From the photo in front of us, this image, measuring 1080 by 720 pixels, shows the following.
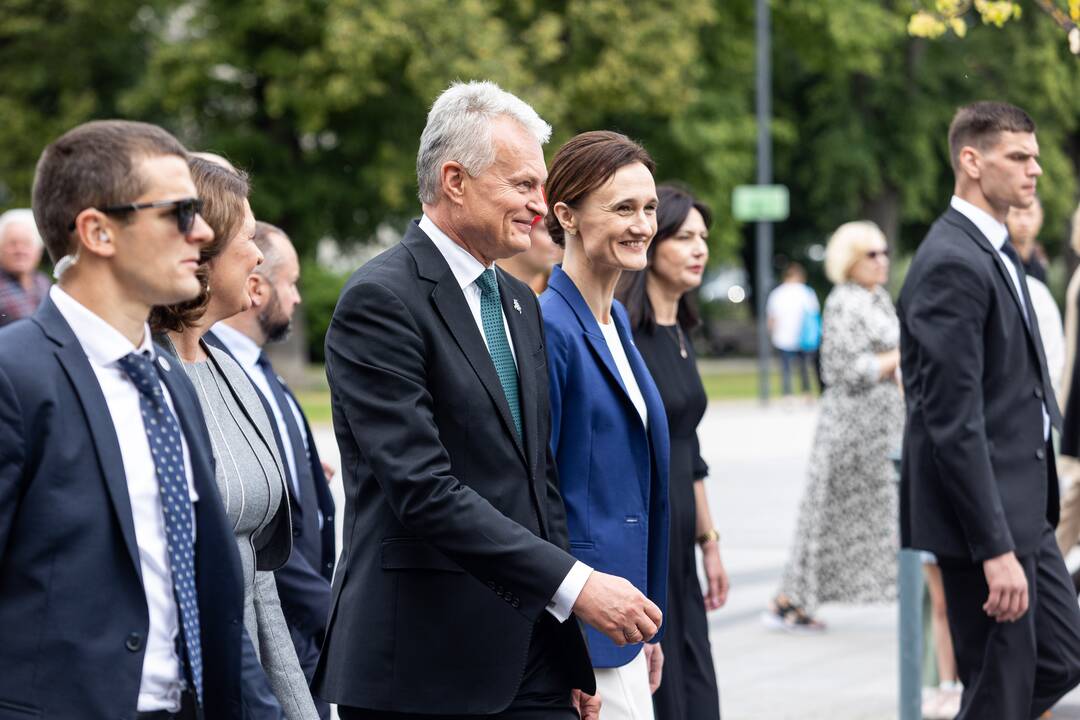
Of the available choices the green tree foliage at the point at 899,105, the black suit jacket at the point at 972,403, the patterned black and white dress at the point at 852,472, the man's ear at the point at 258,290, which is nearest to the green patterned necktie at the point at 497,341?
the man's ear at the point at 258,290

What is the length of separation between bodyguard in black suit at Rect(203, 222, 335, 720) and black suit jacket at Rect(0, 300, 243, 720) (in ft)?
5.04

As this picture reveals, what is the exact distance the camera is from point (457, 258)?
376 centimetres

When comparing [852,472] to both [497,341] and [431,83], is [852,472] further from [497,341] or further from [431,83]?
[431,83]

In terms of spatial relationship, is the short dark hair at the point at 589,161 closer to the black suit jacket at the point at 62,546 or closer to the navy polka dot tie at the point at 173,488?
the navy polka dot tie at the point at 173,488

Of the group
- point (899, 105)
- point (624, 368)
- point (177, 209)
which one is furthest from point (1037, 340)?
point (899, 105)

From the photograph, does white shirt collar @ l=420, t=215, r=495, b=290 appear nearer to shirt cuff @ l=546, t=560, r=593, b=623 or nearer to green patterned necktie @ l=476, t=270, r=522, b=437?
green patterned necktie @ l=476, t=270, r=522, b=437

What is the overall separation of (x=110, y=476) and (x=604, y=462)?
163 centimetres

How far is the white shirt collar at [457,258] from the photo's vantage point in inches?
148

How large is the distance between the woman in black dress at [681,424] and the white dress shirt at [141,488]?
222cm

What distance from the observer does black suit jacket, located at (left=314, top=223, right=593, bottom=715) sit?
3438 mm

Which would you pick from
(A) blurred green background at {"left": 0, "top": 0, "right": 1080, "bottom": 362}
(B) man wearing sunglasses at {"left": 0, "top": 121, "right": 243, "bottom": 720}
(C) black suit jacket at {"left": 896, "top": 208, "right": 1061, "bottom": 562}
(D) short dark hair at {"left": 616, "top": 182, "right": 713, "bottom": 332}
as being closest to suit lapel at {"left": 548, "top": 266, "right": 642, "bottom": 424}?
(D) short dark hair at {"left": 616, "top": 182, "right": 713, "bottom": 332}

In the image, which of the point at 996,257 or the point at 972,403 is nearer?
the point at 972,403

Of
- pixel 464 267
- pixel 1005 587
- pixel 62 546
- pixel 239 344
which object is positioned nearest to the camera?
pixel 62 546

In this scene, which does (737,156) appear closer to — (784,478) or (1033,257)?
(784,478)
